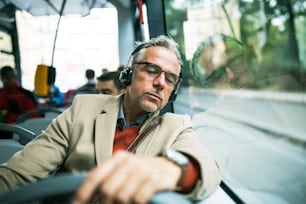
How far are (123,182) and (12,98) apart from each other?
11.6 feet

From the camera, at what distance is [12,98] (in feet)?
12.6

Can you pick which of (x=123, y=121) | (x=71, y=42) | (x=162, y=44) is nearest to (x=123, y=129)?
(x=123, y=121)

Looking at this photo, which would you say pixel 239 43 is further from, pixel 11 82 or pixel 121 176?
pixel 11 82

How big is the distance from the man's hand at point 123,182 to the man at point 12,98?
11.2 feet

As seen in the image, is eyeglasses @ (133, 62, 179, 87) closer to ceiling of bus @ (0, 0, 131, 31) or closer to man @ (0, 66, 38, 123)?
ceiling of bus @ (0, 0, 131, 31)

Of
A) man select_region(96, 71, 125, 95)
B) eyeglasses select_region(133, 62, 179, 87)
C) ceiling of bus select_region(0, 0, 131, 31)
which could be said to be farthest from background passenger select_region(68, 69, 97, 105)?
eyeglasses select_region(133, 62, 179, 87)

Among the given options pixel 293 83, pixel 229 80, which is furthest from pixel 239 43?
pixel 293 83

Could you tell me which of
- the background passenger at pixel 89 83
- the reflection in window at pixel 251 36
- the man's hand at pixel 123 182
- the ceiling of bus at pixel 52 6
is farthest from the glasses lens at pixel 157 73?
the background passenger at pixel 89 83

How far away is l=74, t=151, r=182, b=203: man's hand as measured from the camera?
0.56m

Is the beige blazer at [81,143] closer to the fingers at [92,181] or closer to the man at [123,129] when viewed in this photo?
the man at [123,129]

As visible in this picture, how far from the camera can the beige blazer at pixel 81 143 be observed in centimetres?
126

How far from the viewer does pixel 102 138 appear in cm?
133

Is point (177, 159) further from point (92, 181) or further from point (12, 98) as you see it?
point (12, 98)

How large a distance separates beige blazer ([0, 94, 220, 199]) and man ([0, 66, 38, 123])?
2566 mm
